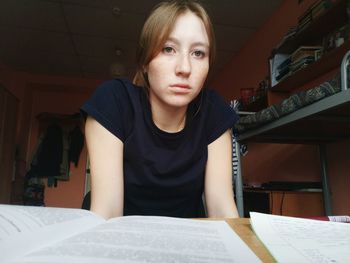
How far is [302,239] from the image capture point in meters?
0.32

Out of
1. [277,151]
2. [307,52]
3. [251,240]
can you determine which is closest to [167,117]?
[251,240]

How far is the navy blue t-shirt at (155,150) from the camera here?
703mm

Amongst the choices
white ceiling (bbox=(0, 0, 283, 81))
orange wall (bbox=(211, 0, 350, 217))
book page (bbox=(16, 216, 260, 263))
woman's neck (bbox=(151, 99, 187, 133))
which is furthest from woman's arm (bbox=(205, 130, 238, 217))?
white ceiling (bbox=(0, 0, 283, 81))

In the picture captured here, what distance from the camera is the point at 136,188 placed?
0.72 metres

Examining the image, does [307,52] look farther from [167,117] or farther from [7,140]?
[7,140]

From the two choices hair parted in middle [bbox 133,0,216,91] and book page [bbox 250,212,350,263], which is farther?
hair parted in middle [bbox 133,0,216,91]

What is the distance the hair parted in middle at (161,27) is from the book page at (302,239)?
440mm

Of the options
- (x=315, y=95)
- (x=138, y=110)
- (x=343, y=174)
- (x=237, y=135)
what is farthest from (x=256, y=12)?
(x=138, y=110)

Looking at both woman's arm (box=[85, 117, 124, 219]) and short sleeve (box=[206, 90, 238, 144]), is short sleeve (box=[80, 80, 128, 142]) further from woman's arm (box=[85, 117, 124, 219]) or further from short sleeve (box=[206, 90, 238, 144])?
short sleeve (box=[206, 90, 238, 144])

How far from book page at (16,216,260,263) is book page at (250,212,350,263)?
0.03 m

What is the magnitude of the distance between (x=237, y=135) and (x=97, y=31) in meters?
1.75

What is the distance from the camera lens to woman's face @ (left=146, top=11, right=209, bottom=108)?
25.7 inches

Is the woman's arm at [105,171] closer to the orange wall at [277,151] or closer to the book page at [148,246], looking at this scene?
the book page at [148,246]

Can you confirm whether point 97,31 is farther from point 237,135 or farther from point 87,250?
point 87,250
